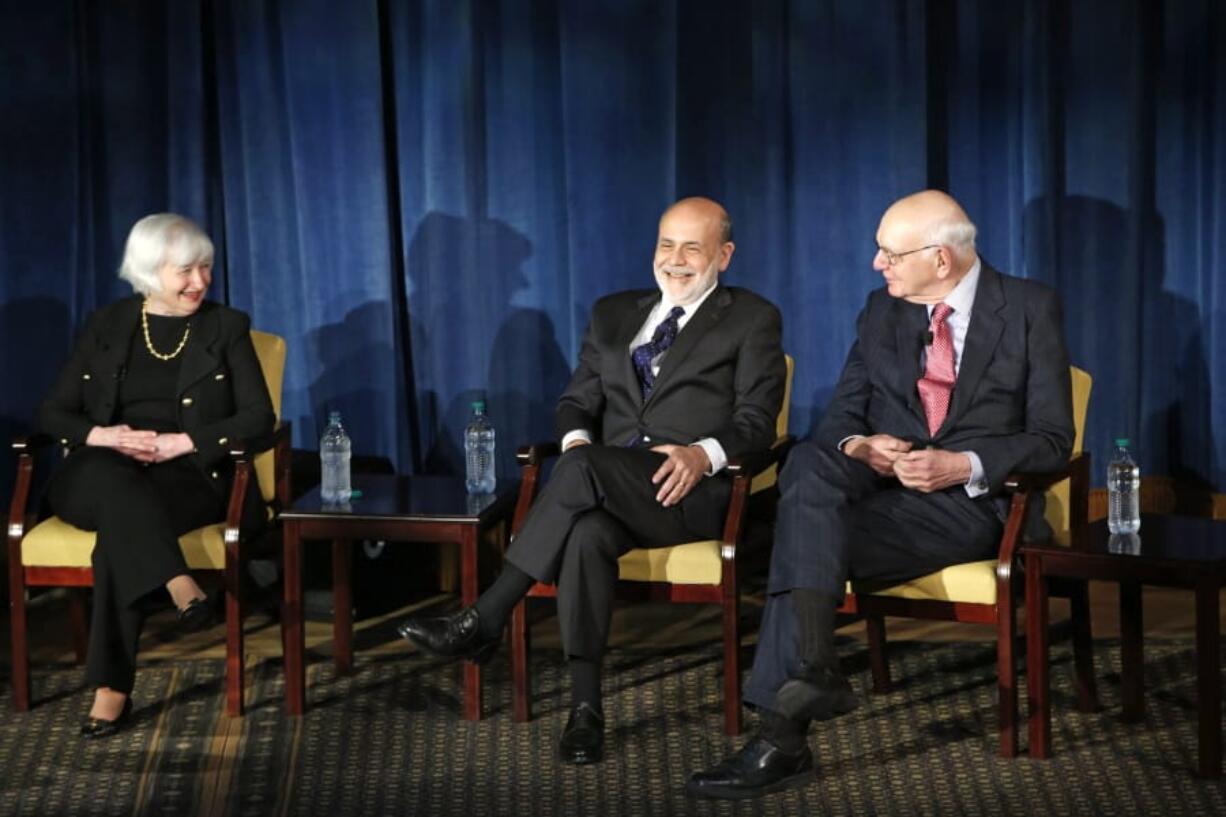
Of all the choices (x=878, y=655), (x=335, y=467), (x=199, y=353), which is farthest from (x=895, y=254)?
(x=199, y=353)

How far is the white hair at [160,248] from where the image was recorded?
15.6ft

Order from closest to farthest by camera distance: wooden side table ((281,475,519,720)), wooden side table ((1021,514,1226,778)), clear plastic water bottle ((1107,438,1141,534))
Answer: wooden side table ((1021,514,1226,778)), clear plastic water bottle ((1107,438,1141,534)), wooden side table ((281,475,519,720))

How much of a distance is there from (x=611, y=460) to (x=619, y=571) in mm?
263

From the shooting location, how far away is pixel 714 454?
4.41 metres

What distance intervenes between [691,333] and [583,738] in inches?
44.0

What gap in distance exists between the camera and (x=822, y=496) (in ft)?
13.3

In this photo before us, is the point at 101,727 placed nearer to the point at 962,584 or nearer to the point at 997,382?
the point at 962,584

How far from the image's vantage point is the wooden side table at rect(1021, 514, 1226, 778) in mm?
3811

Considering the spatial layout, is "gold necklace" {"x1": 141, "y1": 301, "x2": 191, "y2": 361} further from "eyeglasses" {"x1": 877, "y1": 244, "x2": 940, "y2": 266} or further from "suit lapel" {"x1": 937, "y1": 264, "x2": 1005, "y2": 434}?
"suit lapel" {"x1": 937, "y1": 264, "x2": 1005, "y2": 434}

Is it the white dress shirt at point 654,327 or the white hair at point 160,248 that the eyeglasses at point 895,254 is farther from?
the white hair at point 160,248

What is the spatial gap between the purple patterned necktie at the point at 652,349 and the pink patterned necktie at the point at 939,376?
2.28ft

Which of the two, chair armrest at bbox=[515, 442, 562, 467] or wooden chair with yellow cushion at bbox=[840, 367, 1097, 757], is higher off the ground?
chair armrest at bbox=[515, 442, 562, 467]

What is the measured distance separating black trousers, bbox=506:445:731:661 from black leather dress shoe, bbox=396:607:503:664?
0.58ft

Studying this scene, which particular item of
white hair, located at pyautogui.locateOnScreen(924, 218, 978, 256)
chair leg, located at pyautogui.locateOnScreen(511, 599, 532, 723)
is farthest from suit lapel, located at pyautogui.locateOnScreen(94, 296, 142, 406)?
white hair, located at pyautogui.locateOnScreen(924, 218, 978, 256)
